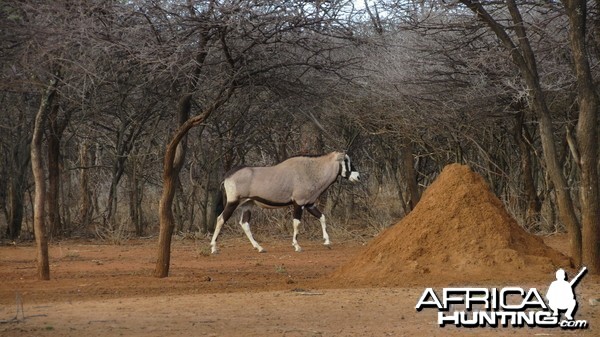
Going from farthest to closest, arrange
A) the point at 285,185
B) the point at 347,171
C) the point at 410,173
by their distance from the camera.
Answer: the point at 410,173
the point at 347,171
the point at 285,185

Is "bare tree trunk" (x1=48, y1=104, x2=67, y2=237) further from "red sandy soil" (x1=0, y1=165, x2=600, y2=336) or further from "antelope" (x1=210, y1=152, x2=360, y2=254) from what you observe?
"red sandy soil" (x1=0, y1=165, x2=600, y2=336)

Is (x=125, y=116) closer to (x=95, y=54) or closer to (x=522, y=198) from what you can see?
(x=522, y=198)

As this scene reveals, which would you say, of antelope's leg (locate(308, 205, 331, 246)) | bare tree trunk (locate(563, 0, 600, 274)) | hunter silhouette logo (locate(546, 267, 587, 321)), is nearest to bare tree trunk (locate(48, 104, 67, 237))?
antelope's leg (locate(308, 205, 331, 246))

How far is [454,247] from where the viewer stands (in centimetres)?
1364

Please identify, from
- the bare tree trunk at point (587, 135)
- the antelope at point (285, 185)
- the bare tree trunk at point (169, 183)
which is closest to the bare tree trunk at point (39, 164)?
the bare tree trunk at point (169, 183)

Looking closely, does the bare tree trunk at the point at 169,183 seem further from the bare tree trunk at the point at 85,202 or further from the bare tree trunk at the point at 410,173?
the bare tree trunk at the point at 85,202

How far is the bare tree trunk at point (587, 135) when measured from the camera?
525 inches

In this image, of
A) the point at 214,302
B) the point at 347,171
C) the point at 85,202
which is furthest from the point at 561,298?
the point at 85,202

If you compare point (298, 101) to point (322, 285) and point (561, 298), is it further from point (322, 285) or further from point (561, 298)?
point (561, 298)

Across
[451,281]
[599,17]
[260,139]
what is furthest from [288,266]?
[260,139]

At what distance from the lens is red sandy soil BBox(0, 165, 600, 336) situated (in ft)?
32.2

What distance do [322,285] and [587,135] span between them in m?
4.05

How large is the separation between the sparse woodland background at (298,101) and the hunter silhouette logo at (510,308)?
312 centimetres

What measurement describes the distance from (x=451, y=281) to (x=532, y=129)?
44.1ft
